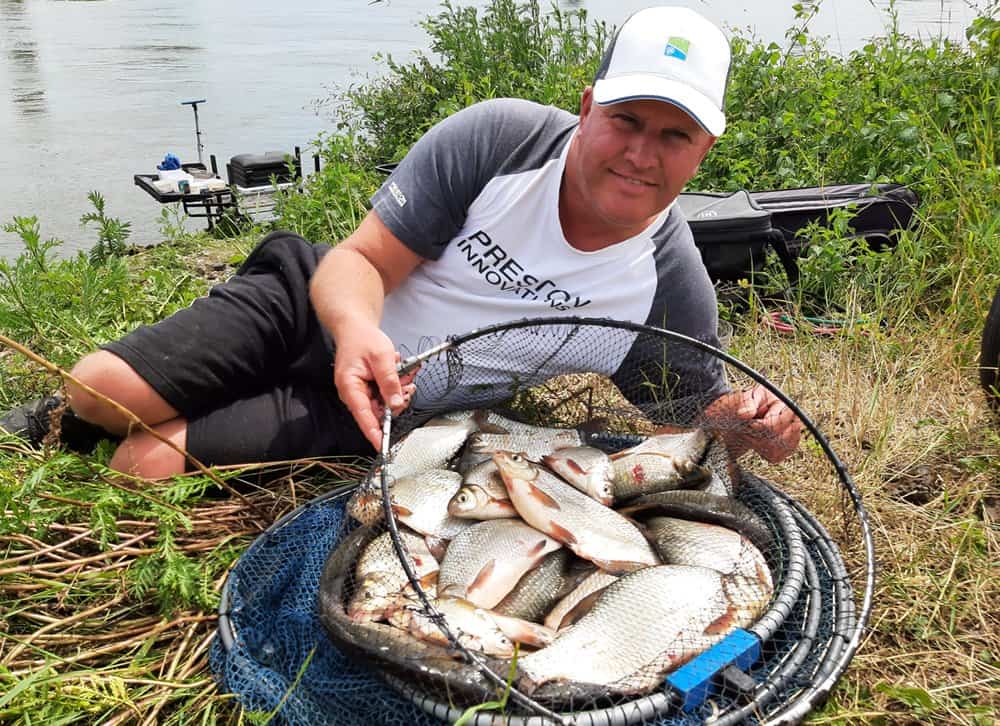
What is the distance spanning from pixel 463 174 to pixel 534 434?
75 cm

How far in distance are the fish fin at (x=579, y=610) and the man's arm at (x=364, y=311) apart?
1.82ft

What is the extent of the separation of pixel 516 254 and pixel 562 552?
834 mm

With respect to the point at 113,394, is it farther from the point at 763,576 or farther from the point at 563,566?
the point at 763,576

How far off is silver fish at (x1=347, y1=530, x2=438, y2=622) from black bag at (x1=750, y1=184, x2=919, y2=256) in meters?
2.65

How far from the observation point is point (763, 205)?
4074 mm

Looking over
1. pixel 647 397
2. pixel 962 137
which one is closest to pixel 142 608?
pixel 647 397

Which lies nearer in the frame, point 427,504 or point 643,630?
point 643,630

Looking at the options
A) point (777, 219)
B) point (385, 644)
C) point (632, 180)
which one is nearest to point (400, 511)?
point (385, 644)

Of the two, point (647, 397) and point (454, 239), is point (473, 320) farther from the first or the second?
point (647, 397)

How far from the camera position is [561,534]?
1969mm

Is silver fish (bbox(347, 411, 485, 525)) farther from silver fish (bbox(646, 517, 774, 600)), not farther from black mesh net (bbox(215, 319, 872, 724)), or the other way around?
silver fish (bbox(646, 517, 774, 600))

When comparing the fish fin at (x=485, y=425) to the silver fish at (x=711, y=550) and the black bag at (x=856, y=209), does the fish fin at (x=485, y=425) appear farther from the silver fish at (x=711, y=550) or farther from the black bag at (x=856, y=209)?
the black bag at (x=856, y=209)

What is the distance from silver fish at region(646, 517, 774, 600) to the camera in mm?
1870

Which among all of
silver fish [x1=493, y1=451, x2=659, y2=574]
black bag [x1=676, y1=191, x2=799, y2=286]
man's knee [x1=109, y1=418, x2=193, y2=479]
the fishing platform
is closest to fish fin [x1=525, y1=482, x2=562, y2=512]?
silver fish [x1=493, y1=451, x2=659, y2=574]
